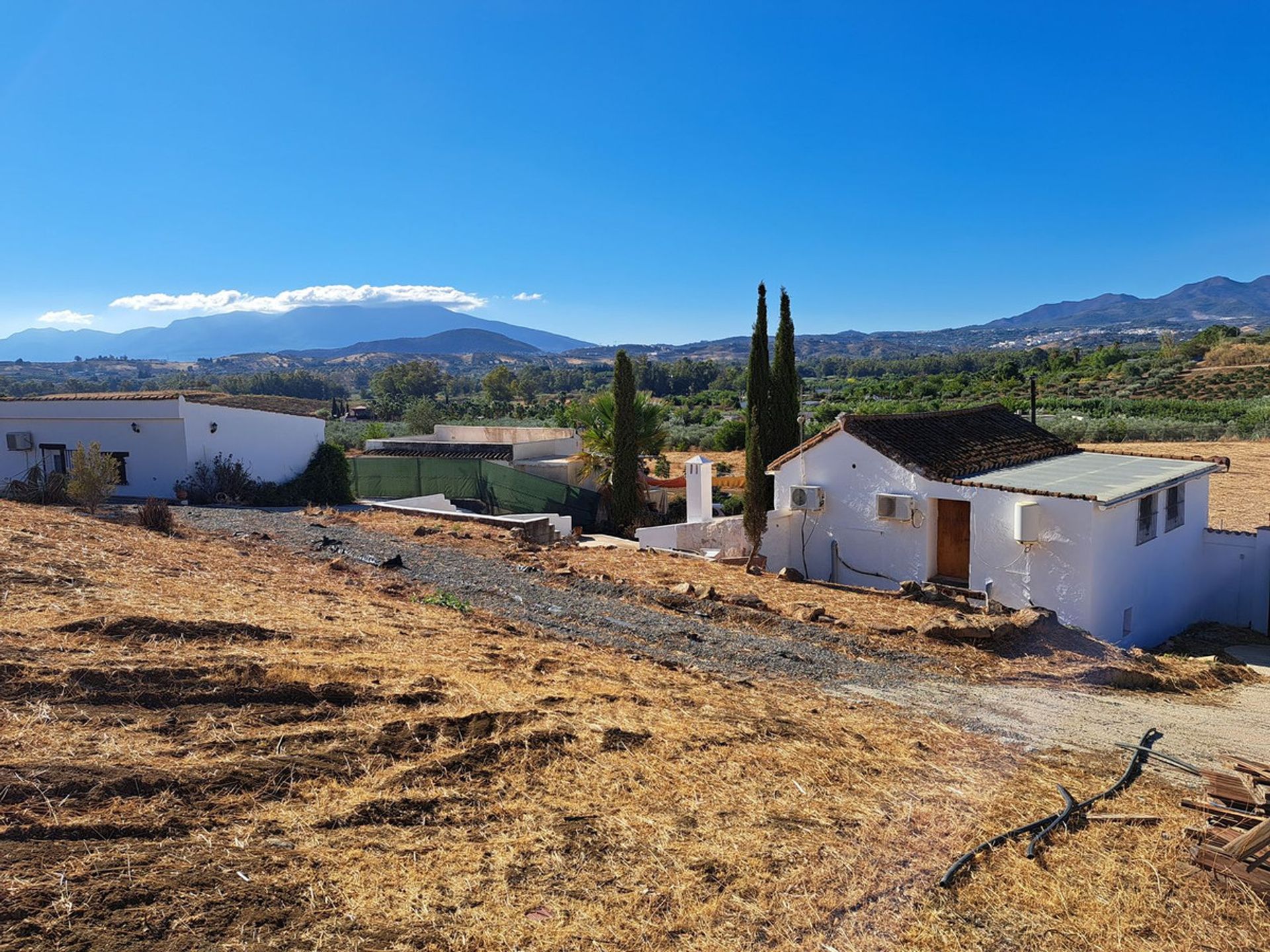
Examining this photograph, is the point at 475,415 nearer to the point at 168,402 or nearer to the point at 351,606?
the point at 168,402

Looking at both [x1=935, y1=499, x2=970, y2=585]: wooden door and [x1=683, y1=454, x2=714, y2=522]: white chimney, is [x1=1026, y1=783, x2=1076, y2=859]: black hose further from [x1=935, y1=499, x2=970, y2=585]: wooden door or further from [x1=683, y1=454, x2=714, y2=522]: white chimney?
[x1=683, y1=454, x2=714, y2=522]: white chimney

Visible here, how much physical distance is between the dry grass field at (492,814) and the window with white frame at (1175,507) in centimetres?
944

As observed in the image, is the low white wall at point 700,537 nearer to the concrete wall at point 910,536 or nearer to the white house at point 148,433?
the concrete wall at point 910,536

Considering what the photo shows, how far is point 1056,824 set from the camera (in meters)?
4.98

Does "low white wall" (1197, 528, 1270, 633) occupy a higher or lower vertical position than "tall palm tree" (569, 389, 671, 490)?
lower

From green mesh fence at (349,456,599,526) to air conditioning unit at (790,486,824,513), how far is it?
8.65m

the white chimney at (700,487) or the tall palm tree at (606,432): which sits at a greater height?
the tall palm tree at (606,432)

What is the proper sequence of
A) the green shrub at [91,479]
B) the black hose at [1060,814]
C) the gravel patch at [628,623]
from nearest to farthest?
1. the black hose at [1060,814]
2. the gravel patch at [628,623]
3. the green shrub at [91,479]

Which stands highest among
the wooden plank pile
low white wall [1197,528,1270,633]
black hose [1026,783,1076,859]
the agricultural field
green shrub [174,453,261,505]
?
the agricultural field

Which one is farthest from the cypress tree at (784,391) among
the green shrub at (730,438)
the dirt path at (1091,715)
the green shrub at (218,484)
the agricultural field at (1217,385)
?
the agricultural field at (1217,385)

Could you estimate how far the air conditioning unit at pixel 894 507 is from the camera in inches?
567

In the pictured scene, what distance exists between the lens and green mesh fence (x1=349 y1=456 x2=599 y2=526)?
74.3ft

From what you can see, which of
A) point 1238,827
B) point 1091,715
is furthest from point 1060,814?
point 1091,715

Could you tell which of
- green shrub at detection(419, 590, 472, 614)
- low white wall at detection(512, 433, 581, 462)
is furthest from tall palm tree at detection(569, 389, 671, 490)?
green shrub at detection(419, 590, 472, 614)
